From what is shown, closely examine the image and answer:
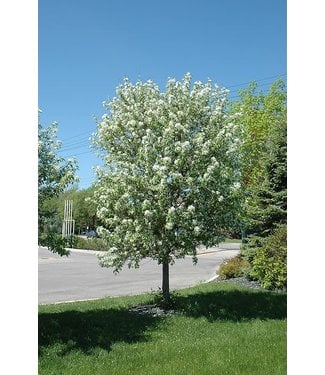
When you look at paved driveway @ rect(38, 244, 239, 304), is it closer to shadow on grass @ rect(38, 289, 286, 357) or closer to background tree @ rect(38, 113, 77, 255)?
shadow on grass @ rect(38, 289, 286, 357)

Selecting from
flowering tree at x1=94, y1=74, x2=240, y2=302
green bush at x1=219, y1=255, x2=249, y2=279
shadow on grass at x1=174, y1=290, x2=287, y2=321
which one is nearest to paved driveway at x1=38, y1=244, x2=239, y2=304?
green bush at x1=219, y1=255, x2=249, y2=279

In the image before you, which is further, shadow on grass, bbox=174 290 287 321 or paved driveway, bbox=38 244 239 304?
paved driveway, bbox=38 244 239 304

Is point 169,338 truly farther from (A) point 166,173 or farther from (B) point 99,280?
(B) point 99,280

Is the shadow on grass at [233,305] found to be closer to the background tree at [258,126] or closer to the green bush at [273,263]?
the green bush at [273,263]

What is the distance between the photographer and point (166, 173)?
6945mm

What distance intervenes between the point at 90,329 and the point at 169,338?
1016 mm

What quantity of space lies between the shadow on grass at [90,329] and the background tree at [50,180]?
3.17 feet

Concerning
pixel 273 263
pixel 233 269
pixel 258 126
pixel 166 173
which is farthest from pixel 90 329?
pixel 258 126

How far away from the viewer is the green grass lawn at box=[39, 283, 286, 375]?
4.50m

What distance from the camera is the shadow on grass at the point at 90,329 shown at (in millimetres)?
5301

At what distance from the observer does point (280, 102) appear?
15.8m

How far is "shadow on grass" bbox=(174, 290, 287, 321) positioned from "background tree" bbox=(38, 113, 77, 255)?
2518 mm
